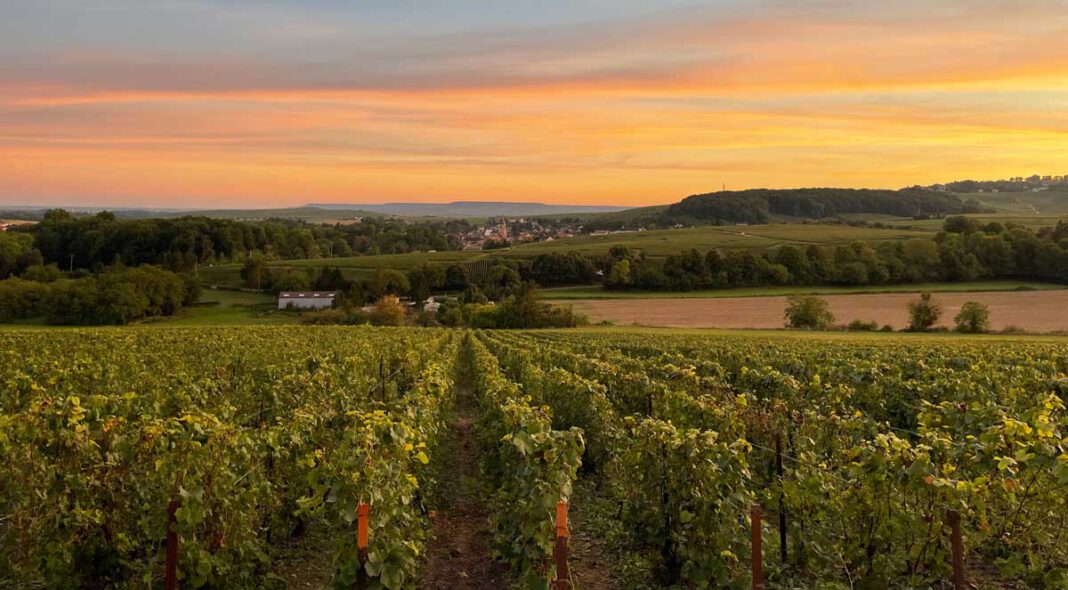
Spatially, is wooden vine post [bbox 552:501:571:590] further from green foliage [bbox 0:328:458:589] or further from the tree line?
the tree line

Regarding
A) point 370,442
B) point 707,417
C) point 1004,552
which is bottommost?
point 1004,552

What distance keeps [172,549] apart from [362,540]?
1.88 metres

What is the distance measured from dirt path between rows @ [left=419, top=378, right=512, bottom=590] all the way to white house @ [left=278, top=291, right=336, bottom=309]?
252 feet

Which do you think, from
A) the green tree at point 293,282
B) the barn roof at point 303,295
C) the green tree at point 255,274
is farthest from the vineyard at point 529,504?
the green tree at point 255,274

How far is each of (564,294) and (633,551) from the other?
8475cm

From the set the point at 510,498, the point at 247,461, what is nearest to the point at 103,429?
the point at 247,461

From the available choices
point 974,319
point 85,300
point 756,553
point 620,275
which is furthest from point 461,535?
point 620,275

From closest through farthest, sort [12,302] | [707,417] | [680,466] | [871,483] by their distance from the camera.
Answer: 1. [871,483]
2. [680,466]
3. [707,417]
4. [12,302]

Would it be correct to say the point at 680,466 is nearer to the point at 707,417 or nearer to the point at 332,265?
the point at 707,417

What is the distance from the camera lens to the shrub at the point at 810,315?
63938 millimetres

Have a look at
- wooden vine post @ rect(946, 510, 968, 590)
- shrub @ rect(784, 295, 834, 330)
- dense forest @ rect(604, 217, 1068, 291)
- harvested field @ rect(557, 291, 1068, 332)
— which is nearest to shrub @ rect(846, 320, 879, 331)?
harvested field @ rect(557, 291, 1068, 332)

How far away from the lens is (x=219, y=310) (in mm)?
83000

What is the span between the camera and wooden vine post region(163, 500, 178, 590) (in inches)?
250

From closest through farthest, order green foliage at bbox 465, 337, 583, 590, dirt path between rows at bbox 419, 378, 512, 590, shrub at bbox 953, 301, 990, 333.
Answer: green foliage at bbox 465, 337, 583, 590, dirt path between rows at bbox 419, 378, 512, 590, shrub at bbox 953, 301, 990, 333
